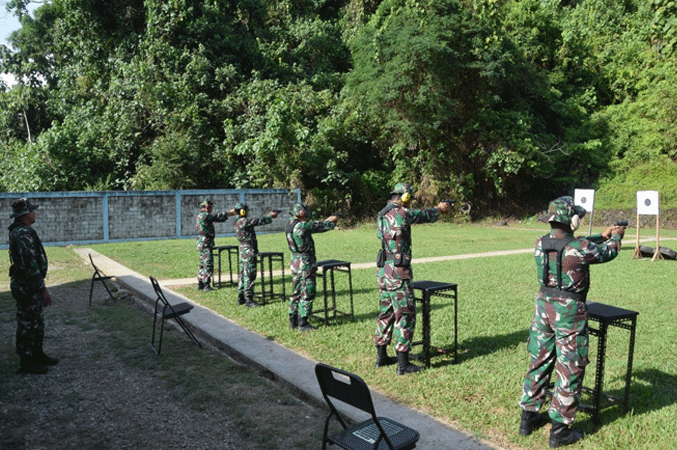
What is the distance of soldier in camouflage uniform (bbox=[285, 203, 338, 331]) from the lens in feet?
24.5

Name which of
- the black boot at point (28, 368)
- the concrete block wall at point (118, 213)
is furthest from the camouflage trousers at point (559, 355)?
the concrete block wall at point (118, 213)

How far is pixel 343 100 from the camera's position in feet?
94.9

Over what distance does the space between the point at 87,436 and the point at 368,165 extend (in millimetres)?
25726

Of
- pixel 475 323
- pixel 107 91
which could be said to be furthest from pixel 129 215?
pixel 475 323

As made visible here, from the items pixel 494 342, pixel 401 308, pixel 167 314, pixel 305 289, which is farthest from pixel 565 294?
pixel 167 314

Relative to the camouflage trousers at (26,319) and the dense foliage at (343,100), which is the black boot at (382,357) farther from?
the dense foliage at (343,100)

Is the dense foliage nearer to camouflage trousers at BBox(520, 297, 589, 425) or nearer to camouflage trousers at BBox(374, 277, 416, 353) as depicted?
camouflage trousers at BBox(374, 277, 416, 353)

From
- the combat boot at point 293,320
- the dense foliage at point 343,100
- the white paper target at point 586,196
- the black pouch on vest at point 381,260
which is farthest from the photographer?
the dense foliage at point 343,100

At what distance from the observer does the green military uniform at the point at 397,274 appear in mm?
5703

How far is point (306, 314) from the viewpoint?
24.5 feet

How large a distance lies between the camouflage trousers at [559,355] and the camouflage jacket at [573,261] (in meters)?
0.11

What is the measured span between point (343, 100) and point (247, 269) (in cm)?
2120

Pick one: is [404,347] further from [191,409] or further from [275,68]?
[275,68]

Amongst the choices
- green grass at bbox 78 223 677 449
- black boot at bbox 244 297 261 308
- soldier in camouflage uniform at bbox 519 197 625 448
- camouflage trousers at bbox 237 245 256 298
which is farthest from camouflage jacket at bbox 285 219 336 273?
soldier in camouflage uniform at bbox 519 197 625 448
